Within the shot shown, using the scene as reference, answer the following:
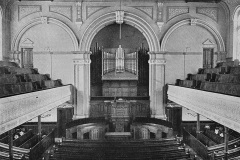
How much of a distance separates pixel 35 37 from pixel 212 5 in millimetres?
9115

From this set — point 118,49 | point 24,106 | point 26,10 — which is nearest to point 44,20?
point 26,10

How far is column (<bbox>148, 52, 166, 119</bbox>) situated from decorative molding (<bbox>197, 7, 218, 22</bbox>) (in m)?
2.98

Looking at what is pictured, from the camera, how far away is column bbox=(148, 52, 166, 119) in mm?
12398

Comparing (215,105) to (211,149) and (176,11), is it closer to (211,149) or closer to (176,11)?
(211,149)

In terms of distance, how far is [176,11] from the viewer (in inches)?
485

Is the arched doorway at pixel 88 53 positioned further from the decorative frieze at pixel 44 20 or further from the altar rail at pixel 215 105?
the altar rail at pixel 215 105

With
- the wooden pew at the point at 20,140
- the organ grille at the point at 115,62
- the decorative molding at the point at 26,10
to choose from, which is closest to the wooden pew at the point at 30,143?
the wooden pew at the point at 20,140

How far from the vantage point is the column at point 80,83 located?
1227cm

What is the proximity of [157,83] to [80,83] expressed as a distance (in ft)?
12.9

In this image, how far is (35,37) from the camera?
40.3 ft

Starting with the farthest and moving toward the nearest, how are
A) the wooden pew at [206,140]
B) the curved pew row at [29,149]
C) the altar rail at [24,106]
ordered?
the wooden pew at [206,140], the curved pew row at [29,149], the altar rail at [24,106]

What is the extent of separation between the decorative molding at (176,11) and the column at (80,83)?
15.3 ft

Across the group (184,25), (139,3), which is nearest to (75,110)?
(139,3)

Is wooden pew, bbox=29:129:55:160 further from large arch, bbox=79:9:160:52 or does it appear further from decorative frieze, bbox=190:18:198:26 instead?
decorative frieze, bbox=190:18:198:26
